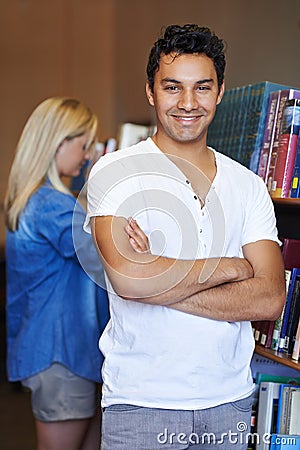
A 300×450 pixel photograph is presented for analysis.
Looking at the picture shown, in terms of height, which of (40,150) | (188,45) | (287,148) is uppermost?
(188,45)

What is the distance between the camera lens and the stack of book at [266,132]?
211cm

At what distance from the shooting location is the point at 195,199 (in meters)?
1.79

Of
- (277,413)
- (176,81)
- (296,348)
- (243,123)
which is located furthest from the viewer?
(243,123)

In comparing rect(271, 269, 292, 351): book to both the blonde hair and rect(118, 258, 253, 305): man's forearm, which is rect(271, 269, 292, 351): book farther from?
the blonde hair

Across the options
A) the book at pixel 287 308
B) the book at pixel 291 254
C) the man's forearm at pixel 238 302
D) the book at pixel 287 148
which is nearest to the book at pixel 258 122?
the book at pixel 287 148

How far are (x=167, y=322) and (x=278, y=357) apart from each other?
490 mm

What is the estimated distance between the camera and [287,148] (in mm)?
2111

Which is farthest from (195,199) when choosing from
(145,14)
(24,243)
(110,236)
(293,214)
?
(145,14)

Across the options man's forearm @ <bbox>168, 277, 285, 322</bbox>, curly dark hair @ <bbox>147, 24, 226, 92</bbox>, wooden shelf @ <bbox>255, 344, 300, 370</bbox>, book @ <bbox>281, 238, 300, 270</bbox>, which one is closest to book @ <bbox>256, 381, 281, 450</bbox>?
wooden shelf @ <bbox>255, 344, 300, 370</bbox>

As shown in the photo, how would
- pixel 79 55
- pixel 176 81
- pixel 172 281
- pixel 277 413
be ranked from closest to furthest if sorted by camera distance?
pixel 172 281 → pixel 176 81 → pixel 277 413 → pixel 79 55

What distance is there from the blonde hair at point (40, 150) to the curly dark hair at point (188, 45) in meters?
0.90

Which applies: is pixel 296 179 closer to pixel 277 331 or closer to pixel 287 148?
pixel 287 148

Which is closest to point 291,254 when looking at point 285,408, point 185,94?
point 285,408

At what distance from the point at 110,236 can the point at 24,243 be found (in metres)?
1.03
